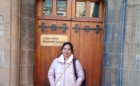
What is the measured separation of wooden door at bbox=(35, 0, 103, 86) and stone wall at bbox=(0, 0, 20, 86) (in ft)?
1.65

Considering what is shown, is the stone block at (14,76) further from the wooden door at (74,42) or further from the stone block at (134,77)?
the stone block at (134,77)

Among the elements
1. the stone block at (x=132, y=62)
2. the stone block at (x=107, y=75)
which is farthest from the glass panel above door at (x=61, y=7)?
the stone block at (x=132, y=62)

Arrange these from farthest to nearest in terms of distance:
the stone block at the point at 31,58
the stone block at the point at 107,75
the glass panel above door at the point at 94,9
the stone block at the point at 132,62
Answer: the glass panel above door at the point at 94,9 → the stone block at the point at 107,75 → the stone block at the point at 31,58 → the stone block at the point at 132,62

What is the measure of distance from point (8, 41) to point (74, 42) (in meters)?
1.38

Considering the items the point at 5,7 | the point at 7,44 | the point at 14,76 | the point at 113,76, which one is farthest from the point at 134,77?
the point at 5,7

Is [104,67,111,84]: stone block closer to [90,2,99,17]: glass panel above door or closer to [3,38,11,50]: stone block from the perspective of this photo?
[90,2,99,17]: glass panel above door

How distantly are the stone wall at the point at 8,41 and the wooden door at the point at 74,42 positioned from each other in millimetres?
503

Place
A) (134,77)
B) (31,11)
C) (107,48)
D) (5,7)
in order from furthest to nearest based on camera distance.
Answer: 1. (107,48)
2. (31,11)
3. (134,77)
4. (5,7)

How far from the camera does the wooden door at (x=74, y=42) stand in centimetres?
305

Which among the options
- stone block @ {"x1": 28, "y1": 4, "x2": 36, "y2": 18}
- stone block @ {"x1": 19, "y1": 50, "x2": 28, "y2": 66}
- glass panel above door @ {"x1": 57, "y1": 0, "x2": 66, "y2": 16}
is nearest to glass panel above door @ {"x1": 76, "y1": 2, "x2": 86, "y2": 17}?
glass panel above door @ {"x1": 57, "y1": 0, "x2": 66, "y2": 16}

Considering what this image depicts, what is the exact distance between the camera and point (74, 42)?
10.2 ft

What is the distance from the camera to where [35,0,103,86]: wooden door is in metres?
3.05

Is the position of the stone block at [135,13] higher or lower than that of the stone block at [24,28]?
higher

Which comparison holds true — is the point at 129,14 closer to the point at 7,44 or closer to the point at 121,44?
the point at 121,44
